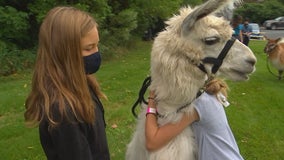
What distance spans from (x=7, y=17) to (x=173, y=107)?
987 centimetres

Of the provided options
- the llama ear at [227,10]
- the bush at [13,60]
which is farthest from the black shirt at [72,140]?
the bush at [13,60]

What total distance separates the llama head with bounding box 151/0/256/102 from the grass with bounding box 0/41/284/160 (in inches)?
109

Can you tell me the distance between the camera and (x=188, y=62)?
6.63 ft

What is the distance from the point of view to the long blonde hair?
5.37 feet

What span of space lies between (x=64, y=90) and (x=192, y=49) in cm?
73


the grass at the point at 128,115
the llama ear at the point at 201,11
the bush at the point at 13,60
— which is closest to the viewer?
the llama ear at the point at 201,11

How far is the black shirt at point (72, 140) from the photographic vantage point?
1.57m

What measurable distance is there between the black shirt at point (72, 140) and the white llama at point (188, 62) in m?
0.42

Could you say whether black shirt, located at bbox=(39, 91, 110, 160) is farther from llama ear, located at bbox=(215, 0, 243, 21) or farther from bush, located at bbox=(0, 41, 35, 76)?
bush, located at bbox=(0, 41, 35, 76)

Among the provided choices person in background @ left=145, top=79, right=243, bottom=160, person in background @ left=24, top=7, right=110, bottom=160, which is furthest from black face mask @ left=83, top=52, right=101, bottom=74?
person in background @ left=145, top=79, right=243, bottom=160

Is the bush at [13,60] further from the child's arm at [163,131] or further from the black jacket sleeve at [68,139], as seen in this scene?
the black jacket sleeve at [68,139]

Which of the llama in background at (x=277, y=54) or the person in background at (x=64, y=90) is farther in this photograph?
the llama in background at (x=277, y=54)

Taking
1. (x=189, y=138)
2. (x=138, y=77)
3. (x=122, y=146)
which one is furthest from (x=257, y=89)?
(x=189, y=138)

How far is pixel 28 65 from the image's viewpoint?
10.9m
